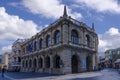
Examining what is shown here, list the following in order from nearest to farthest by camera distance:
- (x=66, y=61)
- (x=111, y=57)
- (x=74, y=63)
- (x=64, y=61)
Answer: (x=66, y=61), (x=64, y=61), (x=74, y=63), (x=111, y=57)

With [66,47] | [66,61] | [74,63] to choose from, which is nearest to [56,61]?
[74,63]

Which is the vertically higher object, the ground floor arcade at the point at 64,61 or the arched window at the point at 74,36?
the arched window at the point at 74,36

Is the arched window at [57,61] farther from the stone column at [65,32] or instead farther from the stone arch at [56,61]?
the stone column at [65,32]

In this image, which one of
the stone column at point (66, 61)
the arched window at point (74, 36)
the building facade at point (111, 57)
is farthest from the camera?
the building facade at point (111, 57)

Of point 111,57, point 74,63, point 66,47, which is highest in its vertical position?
point 66,47

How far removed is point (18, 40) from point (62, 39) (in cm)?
4519

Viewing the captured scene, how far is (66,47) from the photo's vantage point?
41.5 metres

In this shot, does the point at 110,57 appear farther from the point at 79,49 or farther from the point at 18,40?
the point at 79,49

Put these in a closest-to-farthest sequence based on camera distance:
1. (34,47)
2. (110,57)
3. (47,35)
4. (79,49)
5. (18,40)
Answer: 1. (79,49)
2. (47,35)
3. (34,47)
4. (18,40)
5. (110,57)

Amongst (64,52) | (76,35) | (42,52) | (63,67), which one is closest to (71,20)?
(76,35)

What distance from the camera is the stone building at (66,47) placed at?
42.1m

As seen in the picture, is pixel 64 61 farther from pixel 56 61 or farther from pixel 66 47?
pixel 56 61

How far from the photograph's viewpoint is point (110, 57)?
112 m

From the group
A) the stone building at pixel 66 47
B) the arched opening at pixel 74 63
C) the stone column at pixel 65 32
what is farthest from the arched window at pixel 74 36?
the arched opening at pixel 74 63
